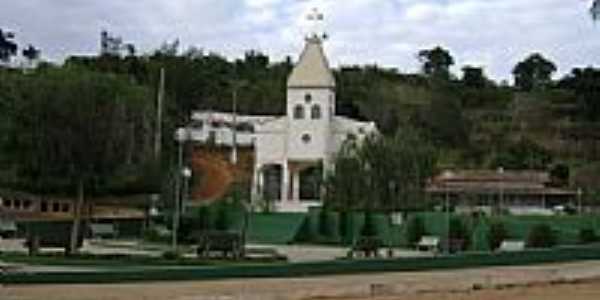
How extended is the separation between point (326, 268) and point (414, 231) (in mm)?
31804

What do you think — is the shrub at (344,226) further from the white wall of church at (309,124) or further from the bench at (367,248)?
the white wall of church at (309,124)

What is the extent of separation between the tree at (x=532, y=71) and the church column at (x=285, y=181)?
2403 inches

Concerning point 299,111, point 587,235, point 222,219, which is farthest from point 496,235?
point 299,111

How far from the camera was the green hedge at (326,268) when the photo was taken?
20984 mm

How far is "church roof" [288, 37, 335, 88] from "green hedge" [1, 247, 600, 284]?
58.3 meters

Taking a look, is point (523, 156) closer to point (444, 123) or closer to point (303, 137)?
point (444, 123)

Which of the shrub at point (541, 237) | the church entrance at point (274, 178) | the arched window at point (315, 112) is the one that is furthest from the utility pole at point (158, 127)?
the shrub at point (541, 237)

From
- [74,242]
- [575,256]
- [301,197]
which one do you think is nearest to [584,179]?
[301,197]

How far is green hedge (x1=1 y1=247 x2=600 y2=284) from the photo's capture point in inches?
826

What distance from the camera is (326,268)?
21172 millimetres

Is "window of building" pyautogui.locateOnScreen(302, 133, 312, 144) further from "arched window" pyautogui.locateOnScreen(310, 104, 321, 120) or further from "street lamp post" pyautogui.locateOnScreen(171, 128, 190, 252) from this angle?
"street lamp post" pyautogui.locateOnScreen(171, 128, 190, 252)

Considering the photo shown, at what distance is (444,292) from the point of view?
20.1 m

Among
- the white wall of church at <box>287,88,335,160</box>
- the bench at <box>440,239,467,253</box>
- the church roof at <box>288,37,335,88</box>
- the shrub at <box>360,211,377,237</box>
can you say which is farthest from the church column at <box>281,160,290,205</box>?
the bench at <box>440,239,467,253</box>

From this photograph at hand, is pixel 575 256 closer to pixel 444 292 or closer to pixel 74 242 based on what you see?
pixel 444 292
